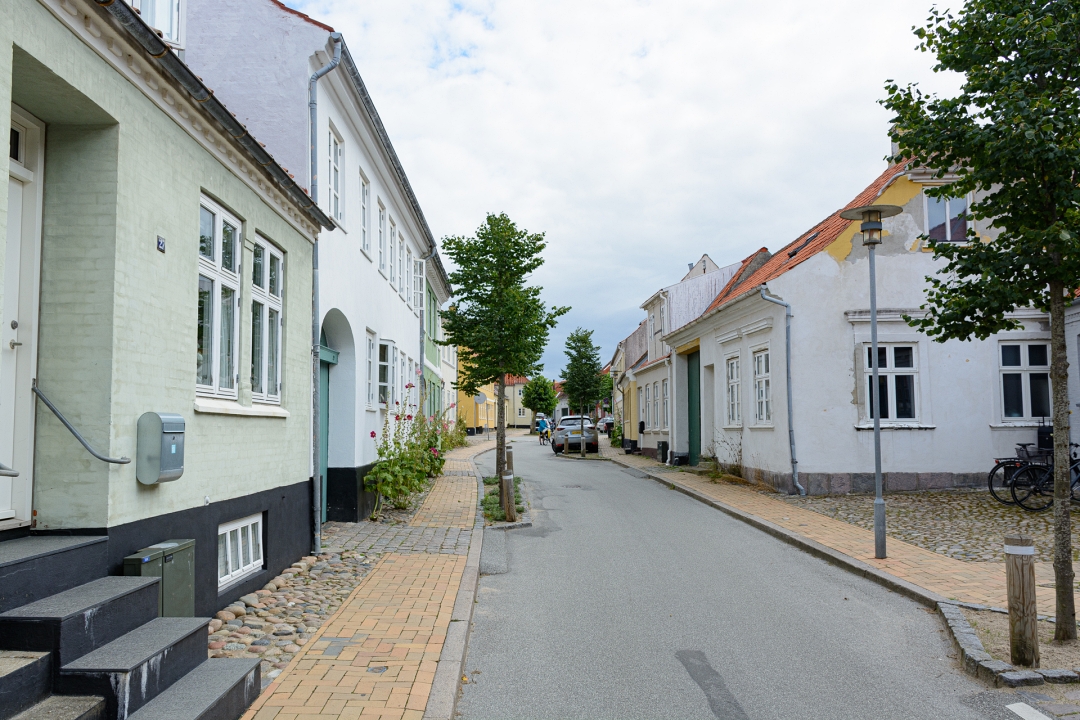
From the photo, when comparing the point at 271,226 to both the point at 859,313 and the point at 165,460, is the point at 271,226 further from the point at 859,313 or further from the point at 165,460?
the point at 859,313

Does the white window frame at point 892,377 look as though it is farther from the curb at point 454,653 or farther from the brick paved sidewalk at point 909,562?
the curb at point 454,653

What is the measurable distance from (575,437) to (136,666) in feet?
99.2

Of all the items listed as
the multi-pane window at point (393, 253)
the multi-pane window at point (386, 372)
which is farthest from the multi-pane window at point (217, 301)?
the multi-pane window at point (393, 253)

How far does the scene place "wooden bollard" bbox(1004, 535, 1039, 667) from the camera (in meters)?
5.43

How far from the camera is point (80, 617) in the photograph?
3.92 m

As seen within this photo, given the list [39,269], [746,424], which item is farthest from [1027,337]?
[39,269]

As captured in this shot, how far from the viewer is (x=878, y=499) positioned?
31.2 feet

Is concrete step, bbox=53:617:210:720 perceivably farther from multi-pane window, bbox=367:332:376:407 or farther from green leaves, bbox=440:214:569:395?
green leaves, bbox=440:214:569:395

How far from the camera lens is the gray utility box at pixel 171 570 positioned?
4.90 meters

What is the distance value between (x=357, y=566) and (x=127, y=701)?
5.15 m

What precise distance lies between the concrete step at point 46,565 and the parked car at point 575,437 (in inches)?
1131

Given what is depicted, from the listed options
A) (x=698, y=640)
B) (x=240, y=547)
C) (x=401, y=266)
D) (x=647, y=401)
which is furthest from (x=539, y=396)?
(x=698, y=640)

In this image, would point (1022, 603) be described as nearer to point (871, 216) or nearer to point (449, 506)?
point (871, 216)

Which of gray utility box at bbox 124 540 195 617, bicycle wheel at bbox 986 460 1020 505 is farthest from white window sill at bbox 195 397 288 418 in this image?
bicycle wheel at bbox 986 460 1020 505
